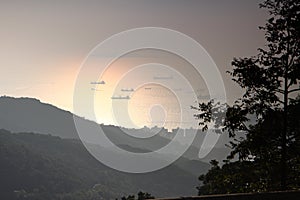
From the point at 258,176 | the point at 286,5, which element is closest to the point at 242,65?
the point at 286,5

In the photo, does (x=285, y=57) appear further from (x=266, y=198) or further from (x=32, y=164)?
(x=32, y=164)

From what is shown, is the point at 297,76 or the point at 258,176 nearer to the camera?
the point at 297,76

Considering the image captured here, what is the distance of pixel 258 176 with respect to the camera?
17547 mm

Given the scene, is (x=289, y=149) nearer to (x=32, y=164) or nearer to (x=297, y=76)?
(x=297, y=76)

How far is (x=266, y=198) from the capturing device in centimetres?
710

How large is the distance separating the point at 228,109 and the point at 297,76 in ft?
7.51

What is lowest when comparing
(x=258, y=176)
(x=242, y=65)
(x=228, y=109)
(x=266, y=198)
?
(x=266, y=198)

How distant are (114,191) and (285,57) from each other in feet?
626

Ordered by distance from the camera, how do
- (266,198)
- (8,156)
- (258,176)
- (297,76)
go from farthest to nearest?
1. (8,156)
2. (258,176)
3. (297,76)
4. (266,198)

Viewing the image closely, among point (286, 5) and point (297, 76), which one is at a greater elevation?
point (286, 5)

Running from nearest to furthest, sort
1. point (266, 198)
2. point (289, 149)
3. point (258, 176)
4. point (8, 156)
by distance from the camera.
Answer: point (266, 198) < point (289, 149) < point (258, 176) < point (8, 156)

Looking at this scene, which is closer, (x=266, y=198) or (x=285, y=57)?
(x=266, y=198)

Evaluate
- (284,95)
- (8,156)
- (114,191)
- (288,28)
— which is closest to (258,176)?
(284,95)

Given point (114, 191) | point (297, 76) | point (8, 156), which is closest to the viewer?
point (297, 76)
